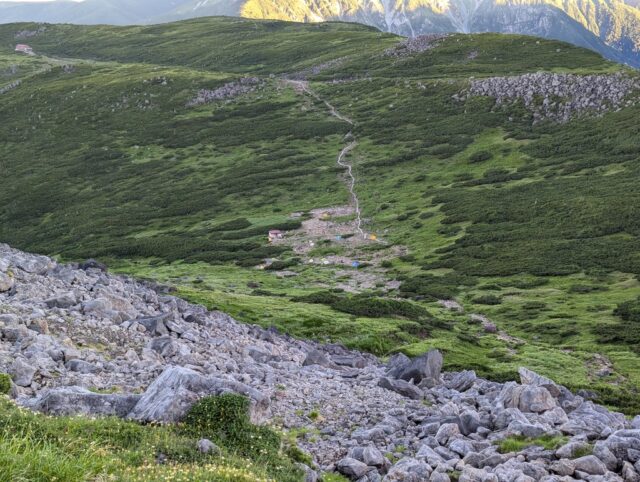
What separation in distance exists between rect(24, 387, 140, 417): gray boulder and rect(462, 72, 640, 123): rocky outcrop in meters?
101

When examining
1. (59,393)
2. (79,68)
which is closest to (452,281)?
(59,393)

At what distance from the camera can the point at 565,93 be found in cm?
10825

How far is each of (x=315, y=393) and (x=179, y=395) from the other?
7429 mm

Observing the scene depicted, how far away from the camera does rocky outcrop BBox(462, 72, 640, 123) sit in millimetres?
102188

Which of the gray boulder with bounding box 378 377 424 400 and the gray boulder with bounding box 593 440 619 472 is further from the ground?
the gray boulder with bounding box 593 440 619 472

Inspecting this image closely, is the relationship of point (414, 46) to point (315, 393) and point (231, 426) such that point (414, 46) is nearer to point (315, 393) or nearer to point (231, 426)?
point (315, 393)

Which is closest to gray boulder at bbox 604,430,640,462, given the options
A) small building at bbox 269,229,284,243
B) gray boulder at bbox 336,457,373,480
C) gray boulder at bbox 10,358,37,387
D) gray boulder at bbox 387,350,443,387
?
gray boulder at bbox 336,457,373,480

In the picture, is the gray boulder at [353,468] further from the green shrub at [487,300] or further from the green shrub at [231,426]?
the green shrub at [487,300]

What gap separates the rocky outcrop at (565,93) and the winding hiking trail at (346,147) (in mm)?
28671

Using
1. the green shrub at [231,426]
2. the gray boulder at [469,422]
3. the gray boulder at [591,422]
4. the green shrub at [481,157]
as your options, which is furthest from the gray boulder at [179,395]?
the green shrub at [481,157]

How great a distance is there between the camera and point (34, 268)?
1296 inches

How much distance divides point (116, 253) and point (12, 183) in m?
Answer: 53.6

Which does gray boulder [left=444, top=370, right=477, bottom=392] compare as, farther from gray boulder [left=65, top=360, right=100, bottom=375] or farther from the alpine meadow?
gray boulder [left=65, top=360, right=100, bottom=375]

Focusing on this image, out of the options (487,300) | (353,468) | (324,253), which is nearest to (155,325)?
(353,468)
